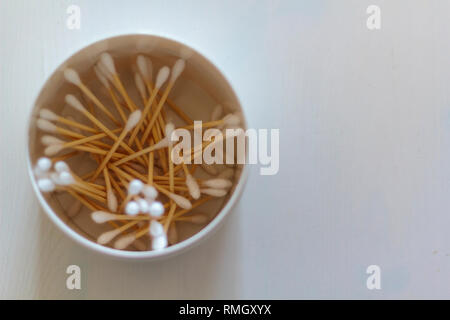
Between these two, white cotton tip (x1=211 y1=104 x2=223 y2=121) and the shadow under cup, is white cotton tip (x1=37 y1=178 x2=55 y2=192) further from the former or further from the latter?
white cotton tip (x1=211 y1=104 x2=223 y2=121)

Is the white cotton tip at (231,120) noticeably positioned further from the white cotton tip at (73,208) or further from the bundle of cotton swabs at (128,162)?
the white cotton tip at (73,208)

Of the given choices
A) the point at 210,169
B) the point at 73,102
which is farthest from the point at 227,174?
the point at 73,102

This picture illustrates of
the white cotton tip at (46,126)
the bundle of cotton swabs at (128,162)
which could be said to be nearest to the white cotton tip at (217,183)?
the bundle of cotton swabs at (128,162)

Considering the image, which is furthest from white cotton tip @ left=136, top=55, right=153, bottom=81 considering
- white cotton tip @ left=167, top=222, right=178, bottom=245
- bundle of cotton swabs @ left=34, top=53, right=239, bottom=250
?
white cotton tip @ left=167, top=222, right=178, bottom=245
